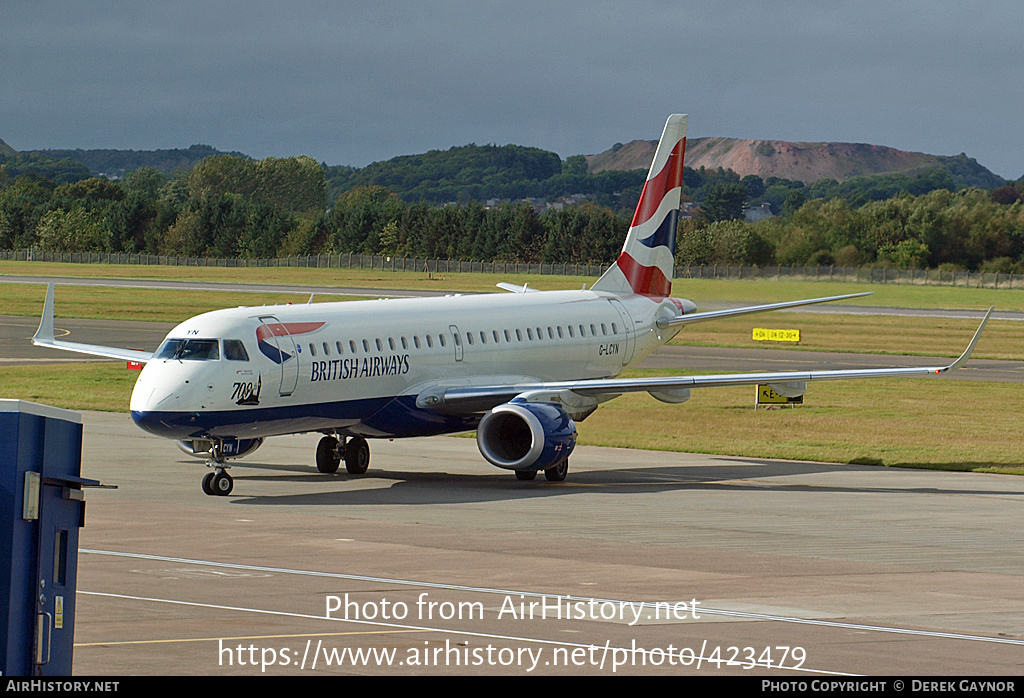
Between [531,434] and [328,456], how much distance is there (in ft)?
16.3

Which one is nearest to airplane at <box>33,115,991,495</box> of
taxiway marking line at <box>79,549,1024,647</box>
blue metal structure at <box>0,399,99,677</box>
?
taxiway marking line at <box>79,549,1024,647</box>

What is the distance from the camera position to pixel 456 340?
3325 cm

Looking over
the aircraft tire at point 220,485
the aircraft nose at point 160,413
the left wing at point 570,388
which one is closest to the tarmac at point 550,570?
the aircraft tire at point 220,485

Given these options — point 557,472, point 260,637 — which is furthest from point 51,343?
point 260,637

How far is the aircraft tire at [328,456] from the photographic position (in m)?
32.7

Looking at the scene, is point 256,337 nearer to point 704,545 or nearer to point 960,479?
point 704,545

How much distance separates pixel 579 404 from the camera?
33.1 m

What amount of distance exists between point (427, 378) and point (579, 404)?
3.60 meters

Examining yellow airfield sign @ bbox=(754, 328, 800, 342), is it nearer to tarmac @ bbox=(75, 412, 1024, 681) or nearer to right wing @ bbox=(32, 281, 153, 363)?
tarmac @ bbox=(75, 412, 1024, 681)

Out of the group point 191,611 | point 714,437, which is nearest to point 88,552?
point 191,611

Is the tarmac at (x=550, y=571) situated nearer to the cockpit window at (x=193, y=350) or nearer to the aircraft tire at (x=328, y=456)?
the aircraft tire at (x=328, y=456)

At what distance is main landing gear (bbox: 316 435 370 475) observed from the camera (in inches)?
1289

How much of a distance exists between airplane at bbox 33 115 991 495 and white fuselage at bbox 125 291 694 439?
3cm

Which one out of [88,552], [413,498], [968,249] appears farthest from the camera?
[968,249]
